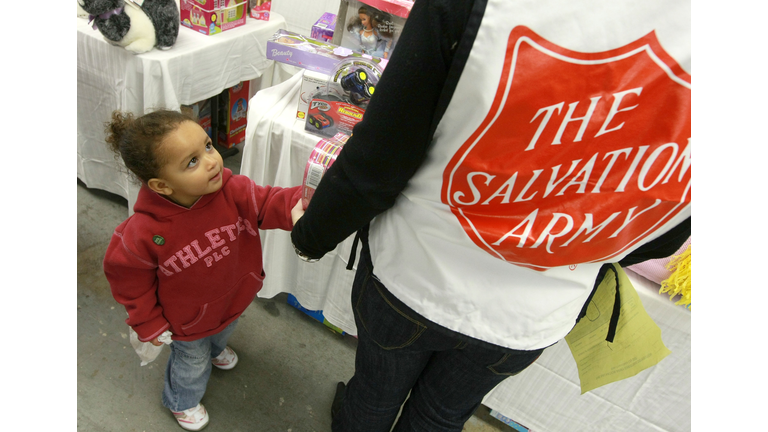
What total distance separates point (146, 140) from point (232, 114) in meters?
1.37

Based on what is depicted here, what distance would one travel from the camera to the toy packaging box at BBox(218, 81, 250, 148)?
202 cm

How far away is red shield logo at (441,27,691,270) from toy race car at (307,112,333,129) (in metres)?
0.62

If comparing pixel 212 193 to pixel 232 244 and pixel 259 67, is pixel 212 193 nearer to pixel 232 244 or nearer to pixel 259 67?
pixel 232 244

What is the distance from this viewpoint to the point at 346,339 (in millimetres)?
1521

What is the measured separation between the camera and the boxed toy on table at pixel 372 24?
46.4 inches

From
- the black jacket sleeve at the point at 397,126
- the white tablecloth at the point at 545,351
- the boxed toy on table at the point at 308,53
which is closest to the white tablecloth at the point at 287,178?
the white tablecloth at the point at 545,351

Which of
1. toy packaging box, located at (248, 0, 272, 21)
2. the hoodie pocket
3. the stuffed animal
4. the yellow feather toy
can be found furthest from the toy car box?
toy packaging box, located at (248, 0, 272, 21)

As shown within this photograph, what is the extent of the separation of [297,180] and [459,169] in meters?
0.74

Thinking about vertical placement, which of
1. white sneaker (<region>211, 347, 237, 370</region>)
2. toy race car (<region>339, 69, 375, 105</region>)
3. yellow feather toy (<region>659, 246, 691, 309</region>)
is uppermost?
toy race car (<region>339, 69, 375, 105</region>)

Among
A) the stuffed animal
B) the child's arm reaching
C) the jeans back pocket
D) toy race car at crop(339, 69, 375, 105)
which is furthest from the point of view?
the stuffed animal

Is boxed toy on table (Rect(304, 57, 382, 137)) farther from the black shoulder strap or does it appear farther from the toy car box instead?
the black shoulder strap

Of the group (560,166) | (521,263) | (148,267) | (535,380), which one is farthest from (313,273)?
(560,166)

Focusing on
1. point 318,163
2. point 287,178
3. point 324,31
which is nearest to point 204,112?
point 324,31

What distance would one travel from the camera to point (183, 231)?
87 centimetres
